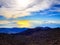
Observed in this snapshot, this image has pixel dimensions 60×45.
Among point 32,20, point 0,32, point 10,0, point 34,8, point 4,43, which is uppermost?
point 10,0

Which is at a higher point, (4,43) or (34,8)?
(34,8)

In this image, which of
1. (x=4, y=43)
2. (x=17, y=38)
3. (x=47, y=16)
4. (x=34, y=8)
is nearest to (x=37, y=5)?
(x=34, y=8)

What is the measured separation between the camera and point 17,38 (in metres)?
2.08

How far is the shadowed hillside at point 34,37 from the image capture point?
203cm

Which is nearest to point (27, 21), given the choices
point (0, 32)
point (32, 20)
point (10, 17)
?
point (32, 20)

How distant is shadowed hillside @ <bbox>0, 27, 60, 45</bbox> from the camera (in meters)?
2.03

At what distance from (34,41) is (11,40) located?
0.30m

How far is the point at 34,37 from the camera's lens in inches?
81.0

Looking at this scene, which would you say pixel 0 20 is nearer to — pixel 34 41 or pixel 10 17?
pixel 10 17

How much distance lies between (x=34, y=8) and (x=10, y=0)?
0.33 metres

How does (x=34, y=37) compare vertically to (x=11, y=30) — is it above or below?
below

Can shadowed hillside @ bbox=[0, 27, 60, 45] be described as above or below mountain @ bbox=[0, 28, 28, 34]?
below

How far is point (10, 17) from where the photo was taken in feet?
6.98

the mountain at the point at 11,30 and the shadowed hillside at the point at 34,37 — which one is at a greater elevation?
the mountain at the point at 11,30
